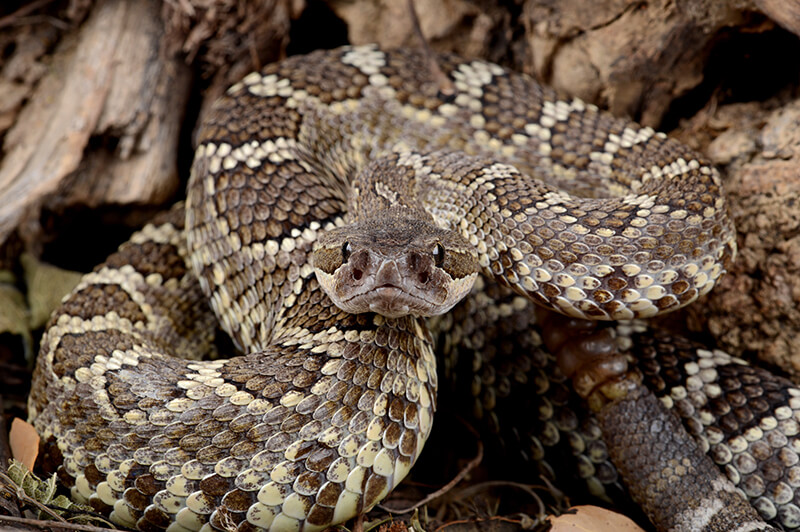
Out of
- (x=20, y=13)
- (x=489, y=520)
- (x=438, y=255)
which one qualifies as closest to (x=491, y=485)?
(x=489, y=520)

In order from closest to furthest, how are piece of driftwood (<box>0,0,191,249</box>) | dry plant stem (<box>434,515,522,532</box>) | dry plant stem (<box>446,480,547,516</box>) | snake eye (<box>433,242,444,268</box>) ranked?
→ snake eye (<box>433,242,444,268</box>) < dry plant stem (<box>434,515,522,532</box>) < dry plant stem (<box>446,480,547,516</box>) < piece of driftwood (<box>0,0,191,249</box>)

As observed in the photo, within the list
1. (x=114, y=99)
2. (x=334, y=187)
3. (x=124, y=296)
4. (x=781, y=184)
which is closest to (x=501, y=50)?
(x=334, y=187)

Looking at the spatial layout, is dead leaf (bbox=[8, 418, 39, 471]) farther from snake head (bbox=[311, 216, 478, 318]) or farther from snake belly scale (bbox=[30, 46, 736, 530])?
snake head (bbox=[311, 216, 478, 318])

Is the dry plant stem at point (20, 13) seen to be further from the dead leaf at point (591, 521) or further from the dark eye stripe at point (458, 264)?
the dead leaf at point (591, 521)

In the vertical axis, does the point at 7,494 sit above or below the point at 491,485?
above

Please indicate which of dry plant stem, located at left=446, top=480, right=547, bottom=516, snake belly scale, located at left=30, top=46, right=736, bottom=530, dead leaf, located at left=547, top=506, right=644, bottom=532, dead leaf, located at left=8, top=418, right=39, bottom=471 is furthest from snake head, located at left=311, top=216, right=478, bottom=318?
dead leaf, located at left=8, top=418, right=39, bottom=471

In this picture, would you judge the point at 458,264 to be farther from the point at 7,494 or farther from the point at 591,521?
the point at 7,494

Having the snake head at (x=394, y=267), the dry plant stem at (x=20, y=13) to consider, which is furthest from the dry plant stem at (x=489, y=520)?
the dry plant stem at (x=20, y=13)
